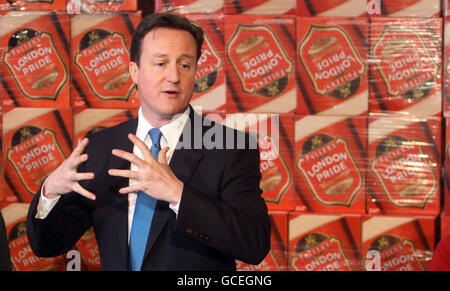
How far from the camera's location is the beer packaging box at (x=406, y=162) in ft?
8.27

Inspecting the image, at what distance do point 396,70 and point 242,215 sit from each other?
158cm

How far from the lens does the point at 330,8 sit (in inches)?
101

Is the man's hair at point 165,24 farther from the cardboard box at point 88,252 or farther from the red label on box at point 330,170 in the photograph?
the cardboard box at point 88,252

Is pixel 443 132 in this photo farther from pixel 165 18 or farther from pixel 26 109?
pixel 26 109

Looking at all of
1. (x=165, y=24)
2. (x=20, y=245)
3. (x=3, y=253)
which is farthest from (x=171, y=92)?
(x=20, y=245)

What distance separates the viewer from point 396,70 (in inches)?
100

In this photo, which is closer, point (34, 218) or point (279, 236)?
point (34, 218)

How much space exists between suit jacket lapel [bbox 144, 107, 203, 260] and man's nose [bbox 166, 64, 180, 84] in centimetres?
14

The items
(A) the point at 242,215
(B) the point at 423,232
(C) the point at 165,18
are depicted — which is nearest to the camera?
(A) the point at 242,215

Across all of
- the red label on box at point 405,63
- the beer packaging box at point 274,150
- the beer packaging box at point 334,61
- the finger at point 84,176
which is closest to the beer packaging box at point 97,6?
the beer packaging box at point 274,150

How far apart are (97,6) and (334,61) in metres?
1.15

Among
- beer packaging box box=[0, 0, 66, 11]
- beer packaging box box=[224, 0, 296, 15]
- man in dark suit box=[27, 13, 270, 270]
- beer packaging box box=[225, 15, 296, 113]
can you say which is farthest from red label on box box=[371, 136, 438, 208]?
beer packaging box box=[0, 0, 66, 11]

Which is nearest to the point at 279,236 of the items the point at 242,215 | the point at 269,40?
the point at 269,40

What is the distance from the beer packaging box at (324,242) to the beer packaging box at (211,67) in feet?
2.14
